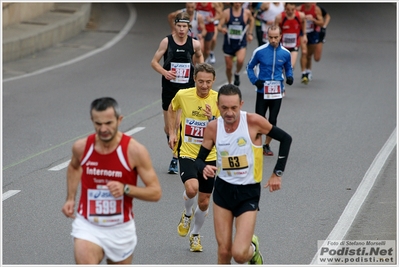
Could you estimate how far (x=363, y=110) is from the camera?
56.1 feet

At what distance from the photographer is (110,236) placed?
252 inches

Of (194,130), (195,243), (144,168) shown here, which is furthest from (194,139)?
(144,168)

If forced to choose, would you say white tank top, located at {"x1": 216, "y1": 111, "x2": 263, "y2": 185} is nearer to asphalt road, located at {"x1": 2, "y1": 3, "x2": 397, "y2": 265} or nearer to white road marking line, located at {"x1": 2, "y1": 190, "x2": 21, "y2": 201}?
asphalt road, located at {"x1": 2, "y1": 3, "x2": 397, "y2": 265}

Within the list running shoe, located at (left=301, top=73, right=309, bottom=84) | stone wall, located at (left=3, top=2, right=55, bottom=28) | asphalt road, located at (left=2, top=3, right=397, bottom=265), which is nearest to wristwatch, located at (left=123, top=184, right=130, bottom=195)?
asphalt road, located at (left=2, top=3, right=397, bottom=265)

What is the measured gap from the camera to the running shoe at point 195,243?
343 inches

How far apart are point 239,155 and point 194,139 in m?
2.04

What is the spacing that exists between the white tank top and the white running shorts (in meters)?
1.21

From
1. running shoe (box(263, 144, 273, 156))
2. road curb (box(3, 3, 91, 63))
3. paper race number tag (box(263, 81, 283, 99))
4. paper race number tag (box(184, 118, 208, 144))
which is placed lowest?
road curb (box(3, 3, 91, 63))

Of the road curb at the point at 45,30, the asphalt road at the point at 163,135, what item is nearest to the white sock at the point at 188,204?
the asphalt road at the point at 163,135

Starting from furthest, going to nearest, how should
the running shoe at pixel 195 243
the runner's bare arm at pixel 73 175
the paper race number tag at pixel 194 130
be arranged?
1. the paper race number tag at pixel 194 130
2. the running shoe at pixel 195 243
3. the runner's bare arm at pixel 73 175

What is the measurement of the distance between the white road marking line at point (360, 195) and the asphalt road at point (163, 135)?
3.9 inches

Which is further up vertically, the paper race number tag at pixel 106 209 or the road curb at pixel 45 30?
the paper race number tag at pixel 106 209

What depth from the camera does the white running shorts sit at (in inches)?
251

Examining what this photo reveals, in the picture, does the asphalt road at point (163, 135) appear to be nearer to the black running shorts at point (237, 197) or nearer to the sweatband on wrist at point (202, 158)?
the black running shorts at point (237, 197)
